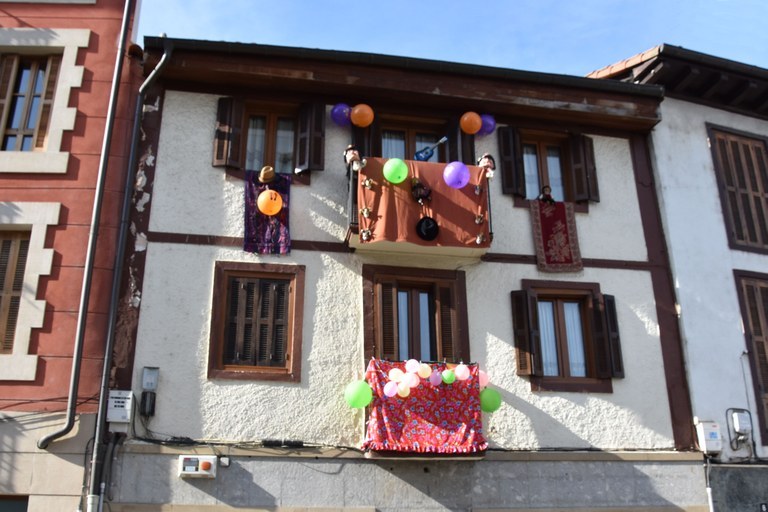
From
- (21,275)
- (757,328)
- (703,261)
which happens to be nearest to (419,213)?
(703,261)

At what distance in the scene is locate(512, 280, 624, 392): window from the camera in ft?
37.8

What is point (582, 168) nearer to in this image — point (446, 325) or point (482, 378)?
point (446, 325)

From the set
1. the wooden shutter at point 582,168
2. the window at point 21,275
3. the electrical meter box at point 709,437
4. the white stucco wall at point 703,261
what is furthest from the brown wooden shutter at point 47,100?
the electrical meter box at point 709,437

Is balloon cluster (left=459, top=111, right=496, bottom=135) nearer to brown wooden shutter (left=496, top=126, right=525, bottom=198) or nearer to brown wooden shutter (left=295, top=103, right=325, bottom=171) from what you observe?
brown wooden shutter (left=496, top=126, right=525, bottom=198)

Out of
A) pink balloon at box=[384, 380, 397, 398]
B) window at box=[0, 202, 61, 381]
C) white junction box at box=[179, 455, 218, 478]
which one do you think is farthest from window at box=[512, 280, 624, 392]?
window at box=[0, 202, 61, 381]

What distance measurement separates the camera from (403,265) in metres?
→ 11.7

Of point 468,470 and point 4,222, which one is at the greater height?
point 4,222

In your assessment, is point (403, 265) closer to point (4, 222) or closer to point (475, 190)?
point (475, 190)

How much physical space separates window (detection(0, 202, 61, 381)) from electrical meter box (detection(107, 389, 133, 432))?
3.35ft

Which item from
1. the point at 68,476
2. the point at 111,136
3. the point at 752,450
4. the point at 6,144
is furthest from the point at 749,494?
the point at 6,144

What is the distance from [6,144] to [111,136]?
1556 mm

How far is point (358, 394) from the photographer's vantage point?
10.3 metres

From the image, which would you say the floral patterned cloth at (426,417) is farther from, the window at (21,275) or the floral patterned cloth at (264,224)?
the window at (21,275)

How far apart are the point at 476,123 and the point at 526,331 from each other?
3273 mm
